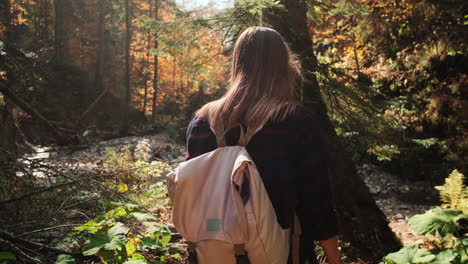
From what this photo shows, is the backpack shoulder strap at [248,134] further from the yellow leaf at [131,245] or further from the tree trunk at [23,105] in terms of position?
the tree trunk at [23,105]

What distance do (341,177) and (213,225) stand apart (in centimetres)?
325

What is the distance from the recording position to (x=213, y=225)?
1386 mm

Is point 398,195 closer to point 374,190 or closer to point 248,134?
point 374,190

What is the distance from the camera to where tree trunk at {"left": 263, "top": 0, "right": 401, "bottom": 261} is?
4051mm

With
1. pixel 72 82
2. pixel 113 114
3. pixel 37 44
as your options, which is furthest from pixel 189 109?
pixel 37 44

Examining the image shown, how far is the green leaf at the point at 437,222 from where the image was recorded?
8.48 ft

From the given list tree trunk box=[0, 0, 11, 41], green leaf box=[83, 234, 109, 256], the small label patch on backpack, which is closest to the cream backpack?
the small label patch on backpack

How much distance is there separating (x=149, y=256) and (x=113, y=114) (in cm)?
1975

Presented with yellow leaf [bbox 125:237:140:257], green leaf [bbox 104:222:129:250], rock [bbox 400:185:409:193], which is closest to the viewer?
green leaf [bbox 104:222:129:250]

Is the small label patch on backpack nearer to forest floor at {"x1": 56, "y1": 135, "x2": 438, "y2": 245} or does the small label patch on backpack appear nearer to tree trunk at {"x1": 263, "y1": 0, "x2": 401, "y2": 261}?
tree trunk at {"x1": 263, "y1": 0, "x2": 401, "y2": 261}

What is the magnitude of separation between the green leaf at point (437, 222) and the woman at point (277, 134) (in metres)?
1.37

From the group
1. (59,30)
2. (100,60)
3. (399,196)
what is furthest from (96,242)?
(59,30)

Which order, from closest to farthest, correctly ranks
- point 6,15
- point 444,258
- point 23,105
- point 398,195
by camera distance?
point 444,258 → point 23,105 → point 398,195 → point 6,15

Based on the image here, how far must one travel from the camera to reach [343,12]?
4.23 meters
